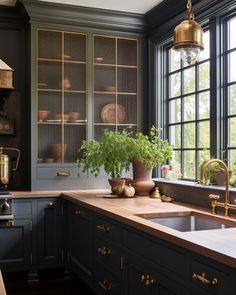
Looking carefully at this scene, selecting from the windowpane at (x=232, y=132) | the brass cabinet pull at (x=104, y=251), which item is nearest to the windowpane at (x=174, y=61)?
the windowpane at (x=232, y=132)

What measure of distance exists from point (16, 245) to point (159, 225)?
2.15 meters

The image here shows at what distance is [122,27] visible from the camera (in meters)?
4.75

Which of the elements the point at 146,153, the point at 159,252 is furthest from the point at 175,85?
the point at 159,252

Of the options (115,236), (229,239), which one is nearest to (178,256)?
(229,239)

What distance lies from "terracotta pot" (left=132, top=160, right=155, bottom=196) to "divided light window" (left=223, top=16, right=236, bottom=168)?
0.78 m

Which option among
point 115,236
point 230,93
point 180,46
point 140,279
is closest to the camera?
point 180,46

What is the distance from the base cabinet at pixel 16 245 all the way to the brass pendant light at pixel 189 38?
249 centimetres

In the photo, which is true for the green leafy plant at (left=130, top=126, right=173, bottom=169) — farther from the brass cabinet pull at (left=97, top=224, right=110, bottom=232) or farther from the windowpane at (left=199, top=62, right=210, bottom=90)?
the brass cabinet pull at (left=97, top=224, right=110, bottom=232)

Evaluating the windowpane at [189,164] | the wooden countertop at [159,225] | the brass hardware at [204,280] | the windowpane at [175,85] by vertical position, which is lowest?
the brass hardware at [204,280]

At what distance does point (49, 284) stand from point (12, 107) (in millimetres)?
1861

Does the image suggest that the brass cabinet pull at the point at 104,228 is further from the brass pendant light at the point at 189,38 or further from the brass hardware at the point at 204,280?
the brass pendant light at the point at 189,38

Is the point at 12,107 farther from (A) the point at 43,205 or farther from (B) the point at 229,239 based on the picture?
(B) the point at 229,239

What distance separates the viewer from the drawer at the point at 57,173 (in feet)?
14.6

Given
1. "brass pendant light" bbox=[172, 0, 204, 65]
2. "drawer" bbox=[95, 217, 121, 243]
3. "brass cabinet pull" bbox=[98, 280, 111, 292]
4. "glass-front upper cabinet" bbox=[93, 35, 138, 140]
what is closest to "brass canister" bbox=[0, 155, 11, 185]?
"glass-front upper cabinet" bbox=[93, 35, 138, 140]
